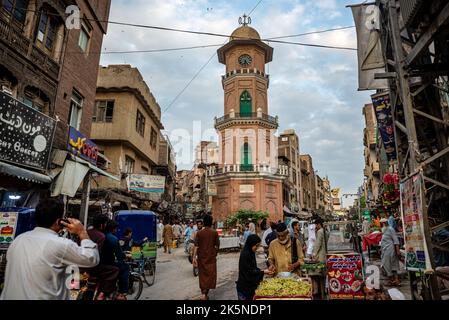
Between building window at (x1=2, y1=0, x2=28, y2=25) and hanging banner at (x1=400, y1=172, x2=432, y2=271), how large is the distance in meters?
10.7

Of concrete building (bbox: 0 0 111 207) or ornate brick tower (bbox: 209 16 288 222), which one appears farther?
ornate brick tower (bbox: 209 16 288 222)

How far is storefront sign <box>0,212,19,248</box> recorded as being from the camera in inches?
244

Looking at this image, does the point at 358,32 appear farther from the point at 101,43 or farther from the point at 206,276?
the point at 101,43

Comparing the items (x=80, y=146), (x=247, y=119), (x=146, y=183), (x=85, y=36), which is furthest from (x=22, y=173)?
(x=247, y=119)

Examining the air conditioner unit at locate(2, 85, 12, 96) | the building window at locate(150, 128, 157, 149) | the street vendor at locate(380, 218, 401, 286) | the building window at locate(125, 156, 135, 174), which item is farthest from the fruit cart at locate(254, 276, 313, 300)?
the building window at locate(150, 128, 157, 149)

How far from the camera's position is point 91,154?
12.6 meters

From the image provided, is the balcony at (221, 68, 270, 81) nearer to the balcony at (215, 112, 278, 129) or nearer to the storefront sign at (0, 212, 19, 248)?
the balcony at (215, 112, 278, 129)

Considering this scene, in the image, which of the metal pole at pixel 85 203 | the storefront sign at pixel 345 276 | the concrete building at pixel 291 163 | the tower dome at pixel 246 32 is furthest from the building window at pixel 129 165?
the concrete building at pixel 291 163

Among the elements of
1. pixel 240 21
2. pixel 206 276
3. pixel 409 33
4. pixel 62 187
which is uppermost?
pixel 240 21

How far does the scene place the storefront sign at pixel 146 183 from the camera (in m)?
17.7

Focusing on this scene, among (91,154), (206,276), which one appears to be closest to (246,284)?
(206,276)

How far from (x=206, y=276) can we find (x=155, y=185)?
12.2 metres

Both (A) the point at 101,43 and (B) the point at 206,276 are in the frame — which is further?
(A) the point at 101,43

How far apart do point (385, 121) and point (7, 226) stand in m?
9.52
